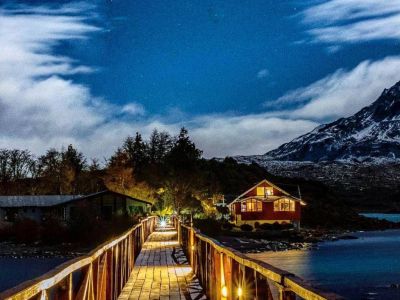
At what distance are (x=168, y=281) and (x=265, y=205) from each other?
2709 inches

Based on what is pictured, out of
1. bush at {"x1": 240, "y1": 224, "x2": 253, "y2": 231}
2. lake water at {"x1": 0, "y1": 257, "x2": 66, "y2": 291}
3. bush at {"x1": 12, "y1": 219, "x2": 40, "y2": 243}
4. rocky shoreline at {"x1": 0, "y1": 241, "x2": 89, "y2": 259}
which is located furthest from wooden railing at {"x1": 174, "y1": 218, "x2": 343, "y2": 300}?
bush at {"x1": 240, "y1": 224, "x2": 253, "y2": 231}

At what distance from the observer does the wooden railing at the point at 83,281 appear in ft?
14.3

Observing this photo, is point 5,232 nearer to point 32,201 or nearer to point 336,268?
point 32,201

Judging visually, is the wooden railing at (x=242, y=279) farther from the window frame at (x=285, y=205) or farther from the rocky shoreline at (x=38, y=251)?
the window frame at (x=285, y=205)

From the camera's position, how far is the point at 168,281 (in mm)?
14242

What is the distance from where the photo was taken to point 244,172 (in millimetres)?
156750

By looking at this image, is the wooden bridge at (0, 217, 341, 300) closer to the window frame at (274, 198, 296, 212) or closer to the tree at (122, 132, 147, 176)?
the window frame at (274, 198, 296, 212)

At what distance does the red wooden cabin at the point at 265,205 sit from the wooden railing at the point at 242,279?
2738 inches

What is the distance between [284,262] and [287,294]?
52741 mm

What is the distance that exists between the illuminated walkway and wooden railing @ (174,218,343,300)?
543 millimetres

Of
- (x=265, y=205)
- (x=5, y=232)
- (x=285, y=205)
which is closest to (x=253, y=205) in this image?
(x=265, y=205)

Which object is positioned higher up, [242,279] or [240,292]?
A: [242,279]

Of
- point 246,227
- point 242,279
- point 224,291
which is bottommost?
point 246,227

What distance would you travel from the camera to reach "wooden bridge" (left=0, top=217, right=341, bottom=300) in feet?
15.6
